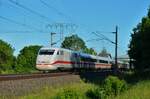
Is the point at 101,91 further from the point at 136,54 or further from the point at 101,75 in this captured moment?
the point at 136,54

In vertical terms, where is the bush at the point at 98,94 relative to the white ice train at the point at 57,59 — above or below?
below

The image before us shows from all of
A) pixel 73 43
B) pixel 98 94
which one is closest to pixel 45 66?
pixel 98 94

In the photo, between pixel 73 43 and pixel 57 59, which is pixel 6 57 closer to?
pixel 57 59

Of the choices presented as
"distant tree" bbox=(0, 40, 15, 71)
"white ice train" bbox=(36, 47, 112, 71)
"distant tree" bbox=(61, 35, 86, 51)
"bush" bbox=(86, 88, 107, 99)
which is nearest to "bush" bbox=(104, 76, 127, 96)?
"bush" bbox=(86, 88, 107, 99)

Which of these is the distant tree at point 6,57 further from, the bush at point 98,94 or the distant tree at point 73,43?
the bush at point 98,94

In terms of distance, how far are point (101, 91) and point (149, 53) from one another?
23896 millimetres

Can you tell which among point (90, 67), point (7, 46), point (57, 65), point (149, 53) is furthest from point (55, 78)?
point (7, 46)

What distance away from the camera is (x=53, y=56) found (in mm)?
42719

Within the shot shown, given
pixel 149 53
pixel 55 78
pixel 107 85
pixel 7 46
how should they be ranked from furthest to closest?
pixel 7 46, pixel 149 53, pixel 55 78, pixel 107 85

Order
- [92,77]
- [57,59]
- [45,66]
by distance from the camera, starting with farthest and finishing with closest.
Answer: [92,77] < [57,59] < [45,66]

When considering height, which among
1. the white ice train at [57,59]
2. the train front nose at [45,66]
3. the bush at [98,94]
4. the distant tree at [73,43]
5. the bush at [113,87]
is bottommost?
the bush at [98,94]

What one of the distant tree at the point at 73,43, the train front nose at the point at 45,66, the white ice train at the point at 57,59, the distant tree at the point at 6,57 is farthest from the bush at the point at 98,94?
the distant tree at the point at 73,43

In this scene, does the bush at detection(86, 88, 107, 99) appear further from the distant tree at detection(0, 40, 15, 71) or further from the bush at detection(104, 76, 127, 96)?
the distant tree at detection(0, 40, 15, 71)

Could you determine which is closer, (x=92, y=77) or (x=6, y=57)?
(x=92, y=77)
